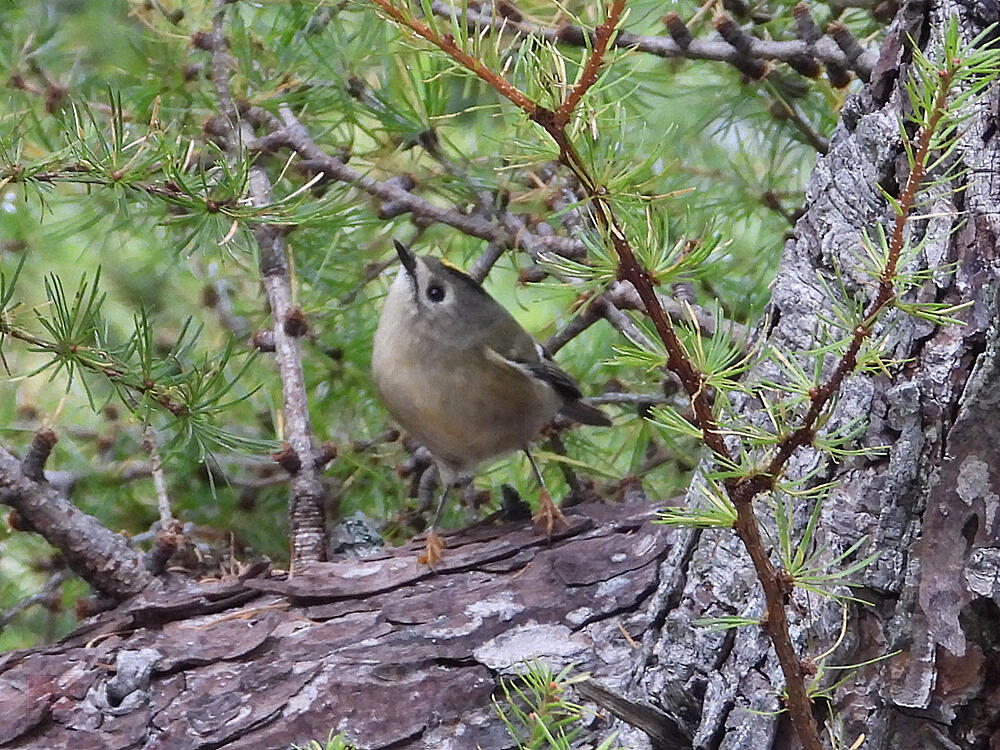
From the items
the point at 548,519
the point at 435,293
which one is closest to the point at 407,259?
the point at 435,293

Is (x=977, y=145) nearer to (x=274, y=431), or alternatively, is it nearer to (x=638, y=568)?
(x=638, y=568)

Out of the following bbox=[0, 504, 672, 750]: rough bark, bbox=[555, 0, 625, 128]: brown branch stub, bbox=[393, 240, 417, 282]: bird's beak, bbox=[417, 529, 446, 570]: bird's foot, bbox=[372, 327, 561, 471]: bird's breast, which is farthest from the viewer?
bbox=[372, 327, 561, 471]: bird's breast

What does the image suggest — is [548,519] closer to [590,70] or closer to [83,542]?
[83,542]

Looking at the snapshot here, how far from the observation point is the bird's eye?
2498 millimetres

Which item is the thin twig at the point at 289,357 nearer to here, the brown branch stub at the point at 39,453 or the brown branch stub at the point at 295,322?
the brown branch stub at the point at 295,322

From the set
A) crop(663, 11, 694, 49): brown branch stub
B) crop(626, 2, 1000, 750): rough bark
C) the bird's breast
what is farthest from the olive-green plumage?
crop(626, 2, 1000, 750): rough bark

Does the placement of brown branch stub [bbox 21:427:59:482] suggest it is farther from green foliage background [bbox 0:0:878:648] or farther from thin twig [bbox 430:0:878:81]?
thin twig [bbox 430:0:878:81]

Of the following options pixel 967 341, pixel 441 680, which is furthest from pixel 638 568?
pixel 967 341

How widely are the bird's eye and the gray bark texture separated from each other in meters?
0.66

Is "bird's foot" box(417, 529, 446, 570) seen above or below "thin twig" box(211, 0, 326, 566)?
below

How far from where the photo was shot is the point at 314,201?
2018 mm

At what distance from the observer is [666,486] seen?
95.7 inches

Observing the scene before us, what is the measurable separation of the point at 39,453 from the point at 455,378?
95 centimetres

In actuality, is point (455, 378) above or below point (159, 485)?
below
